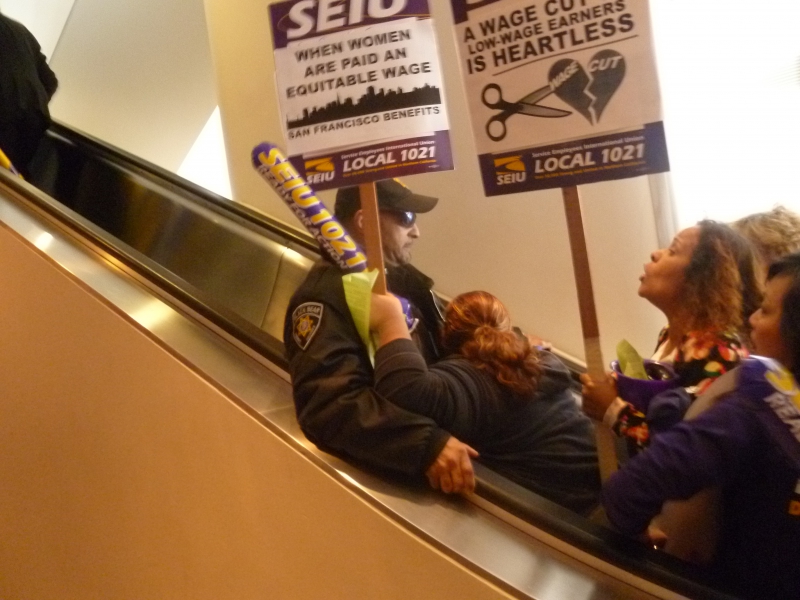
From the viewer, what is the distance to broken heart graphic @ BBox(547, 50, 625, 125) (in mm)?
1174

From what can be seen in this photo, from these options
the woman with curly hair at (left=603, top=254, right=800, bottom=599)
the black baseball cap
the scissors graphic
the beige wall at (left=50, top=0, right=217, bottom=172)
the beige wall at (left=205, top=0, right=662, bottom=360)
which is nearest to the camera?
the woman with curly hair at (left=603, top=254, right=800, bottom=599)

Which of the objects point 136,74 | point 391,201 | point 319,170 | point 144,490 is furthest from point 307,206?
point 136,74

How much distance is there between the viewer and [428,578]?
3.77 feet

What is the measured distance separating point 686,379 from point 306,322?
780 millimetres

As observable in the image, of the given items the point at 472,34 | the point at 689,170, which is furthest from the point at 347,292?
the point at 689,170

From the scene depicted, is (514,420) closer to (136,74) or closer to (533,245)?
(533,245)

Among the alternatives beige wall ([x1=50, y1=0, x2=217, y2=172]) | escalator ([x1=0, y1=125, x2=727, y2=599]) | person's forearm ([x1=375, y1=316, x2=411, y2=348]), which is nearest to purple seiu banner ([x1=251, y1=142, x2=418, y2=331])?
person's forearm ([x1=375, y1=316, x2=411, y2=348])

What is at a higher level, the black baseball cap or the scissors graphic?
the scissors graphic

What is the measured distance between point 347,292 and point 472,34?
1.79 feet

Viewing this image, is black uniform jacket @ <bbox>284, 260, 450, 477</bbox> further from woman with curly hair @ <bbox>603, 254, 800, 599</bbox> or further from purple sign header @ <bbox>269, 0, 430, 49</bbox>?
purple sign header @ <bbox>269, 0, 430, 49</bbox>

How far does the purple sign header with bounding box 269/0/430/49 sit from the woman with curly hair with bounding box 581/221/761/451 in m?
0.78

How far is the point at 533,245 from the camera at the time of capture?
117 inches

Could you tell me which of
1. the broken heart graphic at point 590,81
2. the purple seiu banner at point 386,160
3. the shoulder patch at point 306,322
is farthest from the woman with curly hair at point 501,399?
the broken heart graphic at point 590,81

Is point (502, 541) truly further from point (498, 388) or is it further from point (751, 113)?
point (751, 113)
